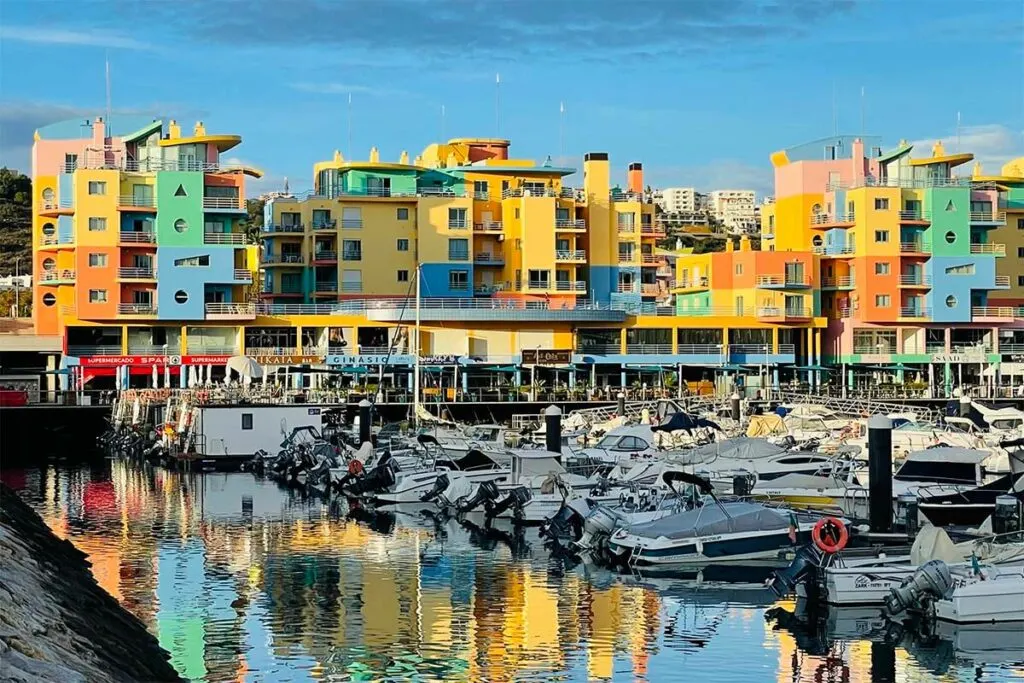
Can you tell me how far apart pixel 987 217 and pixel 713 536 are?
2782 inches

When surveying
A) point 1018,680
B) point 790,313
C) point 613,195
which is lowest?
point 1018,680

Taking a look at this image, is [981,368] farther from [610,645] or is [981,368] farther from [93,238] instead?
[610,645]

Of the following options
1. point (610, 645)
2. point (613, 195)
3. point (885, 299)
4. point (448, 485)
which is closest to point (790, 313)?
point (885, 299)

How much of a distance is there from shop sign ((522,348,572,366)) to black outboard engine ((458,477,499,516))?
49497 mm

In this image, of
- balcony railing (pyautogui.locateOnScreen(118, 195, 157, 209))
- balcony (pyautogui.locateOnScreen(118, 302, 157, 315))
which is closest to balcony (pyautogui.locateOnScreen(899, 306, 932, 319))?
balcony (pyautogui.locateOnScreen(118, 302, 157, 315))

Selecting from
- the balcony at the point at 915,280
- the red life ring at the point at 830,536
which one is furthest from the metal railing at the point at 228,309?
the red life ring at the point at 830,536

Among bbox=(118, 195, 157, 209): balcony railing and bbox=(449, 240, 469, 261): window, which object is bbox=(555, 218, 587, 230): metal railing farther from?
bbox=(118, 195, 157, 209): balcony railing

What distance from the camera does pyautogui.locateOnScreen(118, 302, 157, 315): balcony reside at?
9125 cm

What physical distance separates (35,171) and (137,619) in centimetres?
7073

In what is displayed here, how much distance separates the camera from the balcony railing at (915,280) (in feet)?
332

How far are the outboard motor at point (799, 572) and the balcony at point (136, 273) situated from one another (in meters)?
63.8

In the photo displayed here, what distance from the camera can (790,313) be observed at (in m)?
100

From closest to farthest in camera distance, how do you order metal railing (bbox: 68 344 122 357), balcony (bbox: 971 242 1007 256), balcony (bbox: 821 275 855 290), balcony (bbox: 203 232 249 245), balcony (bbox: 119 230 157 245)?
metal railing (bbox: 68 344 122 357) → balcony (bbox: 119 230 157 245) → balcony (bbox: 203 232 249 245) → balcony (bbox: 971 242 1007 256) → balcony (bbox: 821 275 855 290)

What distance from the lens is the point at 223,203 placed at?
306 ft
